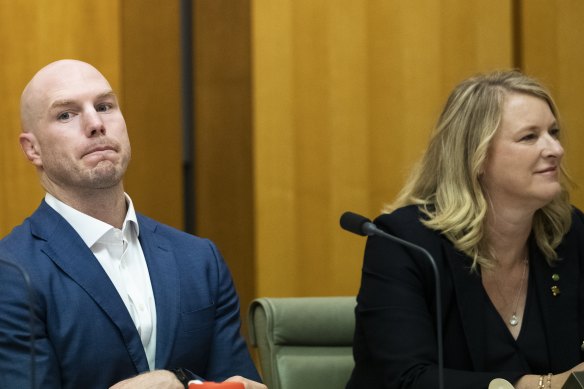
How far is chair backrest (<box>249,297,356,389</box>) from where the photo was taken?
2791 mm

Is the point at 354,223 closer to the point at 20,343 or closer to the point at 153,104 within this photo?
the point at 20,343

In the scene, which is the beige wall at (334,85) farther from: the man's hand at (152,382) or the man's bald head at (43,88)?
the man's hand at (152,382)

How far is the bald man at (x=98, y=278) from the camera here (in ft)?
7.52

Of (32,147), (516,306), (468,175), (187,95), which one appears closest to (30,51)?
(187,95)

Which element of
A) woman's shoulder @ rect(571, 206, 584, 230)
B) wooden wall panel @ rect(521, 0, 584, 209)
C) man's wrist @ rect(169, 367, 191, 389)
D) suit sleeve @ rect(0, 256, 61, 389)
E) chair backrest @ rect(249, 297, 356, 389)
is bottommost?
chair backrest @ rect(249, 297, 356, 389)

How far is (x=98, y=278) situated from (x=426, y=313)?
2.79ft

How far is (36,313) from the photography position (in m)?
2.27

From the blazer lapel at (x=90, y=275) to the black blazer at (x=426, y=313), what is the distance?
0.64m

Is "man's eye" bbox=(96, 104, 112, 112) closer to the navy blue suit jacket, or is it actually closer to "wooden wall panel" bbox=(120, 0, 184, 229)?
the navy blue suit jacket

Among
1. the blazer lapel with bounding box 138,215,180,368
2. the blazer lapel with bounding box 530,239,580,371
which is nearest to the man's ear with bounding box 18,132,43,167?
the blazer lapel with bounding box 138,215,180,368

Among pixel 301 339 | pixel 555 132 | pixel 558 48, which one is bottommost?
pixel 301 339

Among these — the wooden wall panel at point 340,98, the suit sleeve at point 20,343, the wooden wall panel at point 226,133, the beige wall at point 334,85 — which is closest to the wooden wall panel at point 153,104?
the beige wall at point 334,85

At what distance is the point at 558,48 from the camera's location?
3.67 m

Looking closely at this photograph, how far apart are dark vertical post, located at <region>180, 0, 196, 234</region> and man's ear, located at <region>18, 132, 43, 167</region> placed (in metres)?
1.28
